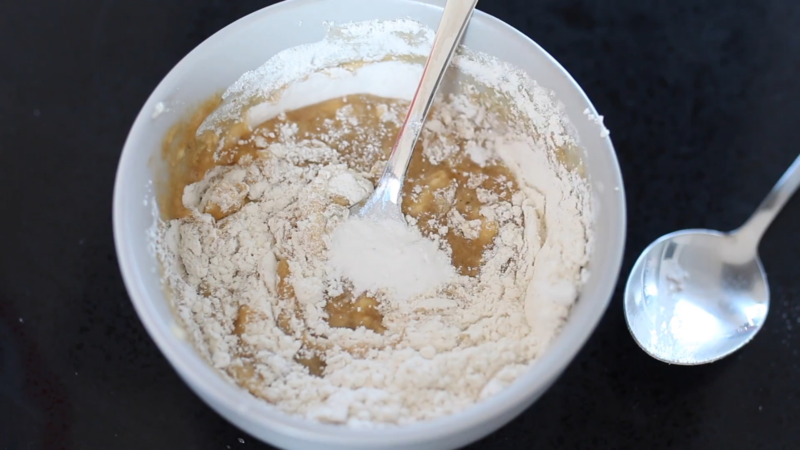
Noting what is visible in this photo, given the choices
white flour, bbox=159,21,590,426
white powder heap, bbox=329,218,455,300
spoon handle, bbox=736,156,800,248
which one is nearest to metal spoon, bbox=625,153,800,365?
spoon handle, bbox=736,156,800,248

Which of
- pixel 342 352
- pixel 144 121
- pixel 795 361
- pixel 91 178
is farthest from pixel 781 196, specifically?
pixel 91 178

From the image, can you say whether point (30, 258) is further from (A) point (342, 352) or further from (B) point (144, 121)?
(A) point (342, 352)

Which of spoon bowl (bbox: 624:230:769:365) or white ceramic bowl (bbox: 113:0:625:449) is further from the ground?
white ceramic bowl (bbox: 113:0:625:449)

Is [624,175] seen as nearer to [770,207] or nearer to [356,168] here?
[770,207]

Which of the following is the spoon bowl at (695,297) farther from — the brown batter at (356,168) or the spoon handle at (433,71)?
the spoon handle at (433,71)

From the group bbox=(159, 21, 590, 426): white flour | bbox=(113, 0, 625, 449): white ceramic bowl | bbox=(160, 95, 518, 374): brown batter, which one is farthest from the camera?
bbox=(160, 95, 518, 374): brown batter

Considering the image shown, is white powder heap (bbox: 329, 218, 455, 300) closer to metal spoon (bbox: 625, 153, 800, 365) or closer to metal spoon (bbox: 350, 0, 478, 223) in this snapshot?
metal spoon (bbox: 350, 0, 478, 223)
